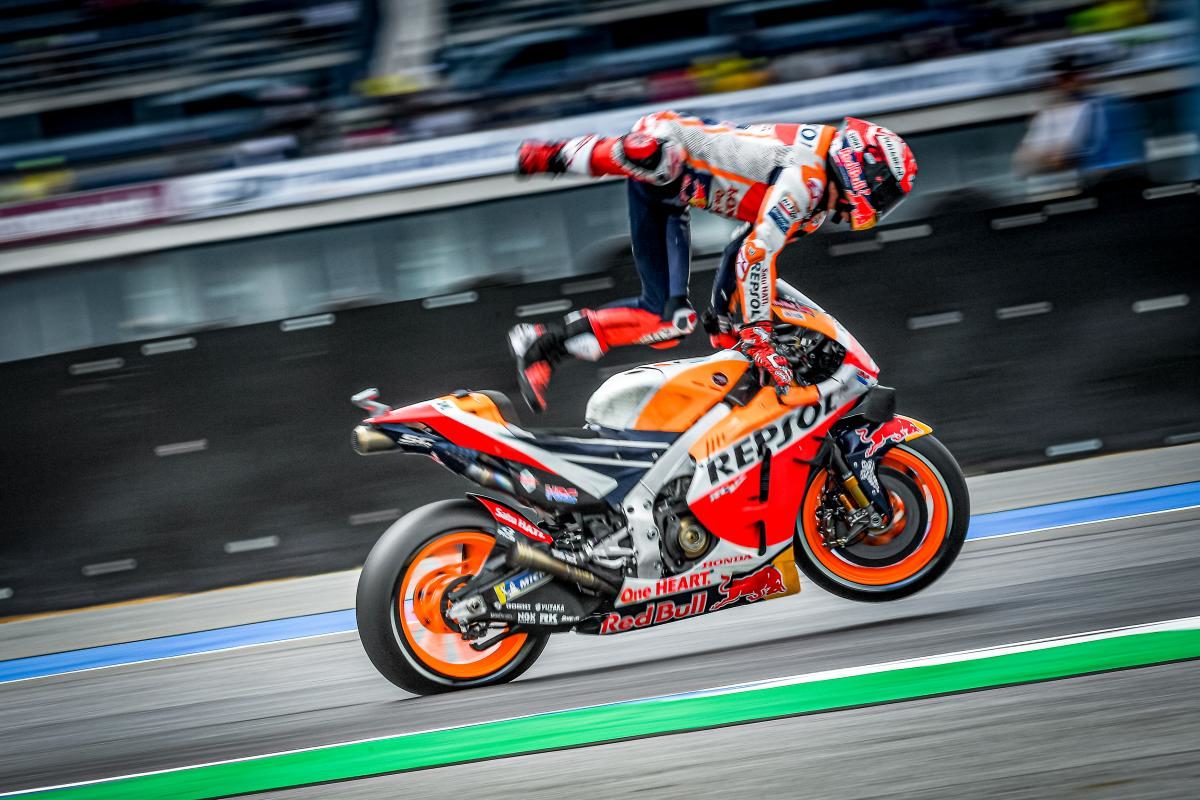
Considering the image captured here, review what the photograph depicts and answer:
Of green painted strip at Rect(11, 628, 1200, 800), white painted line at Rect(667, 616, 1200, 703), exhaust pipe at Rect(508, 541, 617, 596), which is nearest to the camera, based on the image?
green painted strip at Rect(11, 628, 1200, 800)

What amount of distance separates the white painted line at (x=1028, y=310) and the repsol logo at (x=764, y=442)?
307 cm

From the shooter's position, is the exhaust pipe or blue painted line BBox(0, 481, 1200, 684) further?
blue painted line BBox(0, 481, 1200, 684)

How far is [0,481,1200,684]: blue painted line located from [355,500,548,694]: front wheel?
1.52 m

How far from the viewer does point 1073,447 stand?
24.1 ft

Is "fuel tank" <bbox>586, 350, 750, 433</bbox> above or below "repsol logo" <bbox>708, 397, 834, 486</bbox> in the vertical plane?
above

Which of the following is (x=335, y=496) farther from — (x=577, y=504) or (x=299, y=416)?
(x=577, y=504)

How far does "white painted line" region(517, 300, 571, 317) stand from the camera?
23.5 feet

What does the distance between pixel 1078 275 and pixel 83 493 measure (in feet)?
19.4

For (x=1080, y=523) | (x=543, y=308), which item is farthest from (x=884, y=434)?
(x=543, y=308)

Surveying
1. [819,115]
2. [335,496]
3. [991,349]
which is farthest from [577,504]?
[819,115]

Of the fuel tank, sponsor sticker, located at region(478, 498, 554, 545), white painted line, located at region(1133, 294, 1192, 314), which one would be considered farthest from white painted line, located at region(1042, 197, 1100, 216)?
sponsor sticker, located at region(478, 498, 554, 545)

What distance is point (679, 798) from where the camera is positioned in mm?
2926

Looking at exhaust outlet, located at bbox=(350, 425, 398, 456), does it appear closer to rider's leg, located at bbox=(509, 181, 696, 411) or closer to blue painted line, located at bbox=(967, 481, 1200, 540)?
rider's leg, located at bbox=(509, 181, 696, 411)

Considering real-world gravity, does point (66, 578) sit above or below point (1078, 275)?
below
